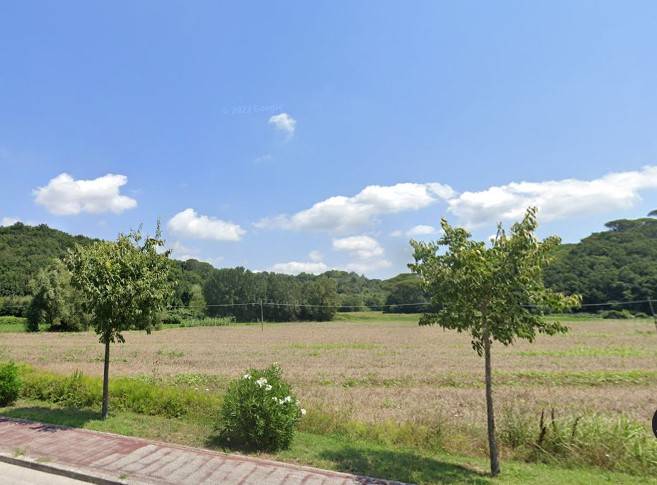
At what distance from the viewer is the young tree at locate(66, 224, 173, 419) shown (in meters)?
9.95

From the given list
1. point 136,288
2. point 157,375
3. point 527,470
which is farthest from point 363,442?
point 157,375

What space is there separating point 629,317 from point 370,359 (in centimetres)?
7009

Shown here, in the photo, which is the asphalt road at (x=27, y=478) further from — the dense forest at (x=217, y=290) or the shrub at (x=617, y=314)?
the shrub at (x=617, y=314)

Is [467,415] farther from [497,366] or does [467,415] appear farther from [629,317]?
[629,317]

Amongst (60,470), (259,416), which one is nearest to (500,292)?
(259,416)

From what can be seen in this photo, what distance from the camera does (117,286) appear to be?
393 inches

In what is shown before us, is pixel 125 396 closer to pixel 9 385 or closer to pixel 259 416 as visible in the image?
pixel 9 385

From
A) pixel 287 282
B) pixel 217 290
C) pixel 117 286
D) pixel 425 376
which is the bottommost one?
pixel 425 376

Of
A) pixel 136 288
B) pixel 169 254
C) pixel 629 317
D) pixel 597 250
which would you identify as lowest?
pixel 629 317

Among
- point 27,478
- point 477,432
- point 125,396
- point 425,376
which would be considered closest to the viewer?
point 27,478

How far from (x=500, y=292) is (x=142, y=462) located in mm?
6819

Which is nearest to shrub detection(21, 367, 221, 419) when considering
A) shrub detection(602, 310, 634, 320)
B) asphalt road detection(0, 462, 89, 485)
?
asphalt road detection(0, 462, 89, 485)

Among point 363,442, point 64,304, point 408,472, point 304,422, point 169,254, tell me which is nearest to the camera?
point 408,472

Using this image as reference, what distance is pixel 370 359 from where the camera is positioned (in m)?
25.5
